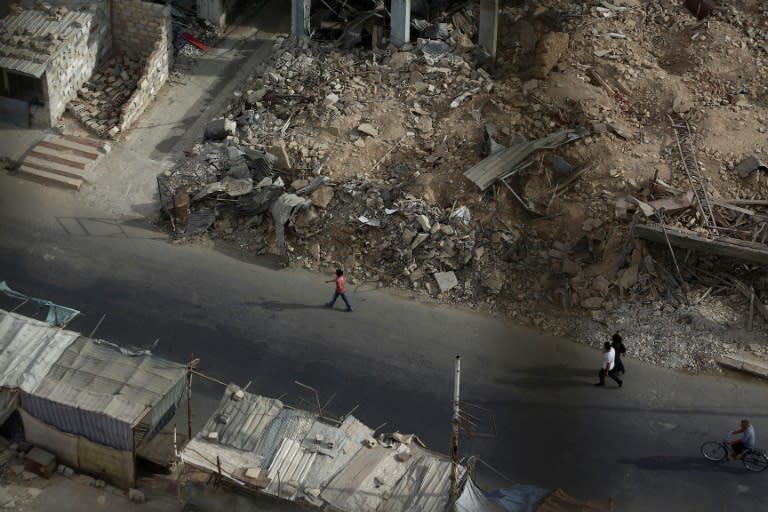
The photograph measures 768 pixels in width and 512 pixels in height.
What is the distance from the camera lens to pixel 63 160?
2903 cm

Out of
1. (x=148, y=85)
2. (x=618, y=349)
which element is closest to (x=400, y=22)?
(x=148, y=85)

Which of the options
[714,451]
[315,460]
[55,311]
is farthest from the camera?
[55,311]

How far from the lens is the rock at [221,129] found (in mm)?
29031

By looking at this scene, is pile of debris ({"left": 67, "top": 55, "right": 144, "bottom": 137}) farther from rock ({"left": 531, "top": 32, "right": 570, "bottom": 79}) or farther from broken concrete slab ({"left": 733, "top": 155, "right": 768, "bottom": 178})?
broken concrete slab ({"left": 733, "top": 155, "right": 768, "bottom": 178})

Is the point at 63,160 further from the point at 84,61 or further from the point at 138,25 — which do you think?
the point at 138,25

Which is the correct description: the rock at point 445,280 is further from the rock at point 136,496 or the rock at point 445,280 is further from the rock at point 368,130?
the rock at point 136,496

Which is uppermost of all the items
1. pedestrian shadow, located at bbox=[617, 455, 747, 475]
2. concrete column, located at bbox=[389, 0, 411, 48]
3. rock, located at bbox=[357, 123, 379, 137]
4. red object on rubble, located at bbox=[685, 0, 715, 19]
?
red object on rubble, located at bbox=[685, 0, 715, 19]

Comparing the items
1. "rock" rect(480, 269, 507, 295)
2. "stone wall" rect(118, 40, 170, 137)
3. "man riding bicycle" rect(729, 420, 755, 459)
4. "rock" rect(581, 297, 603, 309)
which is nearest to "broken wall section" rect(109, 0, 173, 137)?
"stone wall" rect(118, 40, 170, 137)

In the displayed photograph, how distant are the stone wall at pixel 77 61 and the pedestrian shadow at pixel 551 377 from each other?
14639 mm

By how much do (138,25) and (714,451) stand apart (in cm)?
1937

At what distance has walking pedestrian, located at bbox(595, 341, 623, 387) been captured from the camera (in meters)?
23.0

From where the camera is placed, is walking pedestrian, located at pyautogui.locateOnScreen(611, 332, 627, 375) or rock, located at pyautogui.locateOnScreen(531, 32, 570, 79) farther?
rock, located at pyautogui.locateOnScreen(531, 32, 570, 79)

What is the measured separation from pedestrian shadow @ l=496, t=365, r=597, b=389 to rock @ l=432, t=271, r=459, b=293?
2803 millimetres

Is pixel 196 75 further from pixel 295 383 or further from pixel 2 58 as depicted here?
pixel 295 383
